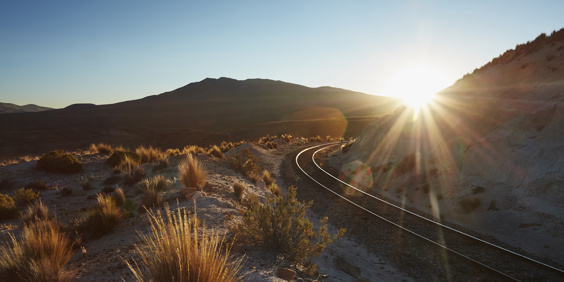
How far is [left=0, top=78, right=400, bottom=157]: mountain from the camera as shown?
4693cm

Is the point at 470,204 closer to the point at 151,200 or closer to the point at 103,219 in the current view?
the point at 151,200

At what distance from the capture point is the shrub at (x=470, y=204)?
11.2 m

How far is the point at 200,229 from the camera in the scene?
7004 mm

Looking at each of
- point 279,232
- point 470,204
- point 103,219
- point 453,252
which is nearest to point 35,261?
point 103,219

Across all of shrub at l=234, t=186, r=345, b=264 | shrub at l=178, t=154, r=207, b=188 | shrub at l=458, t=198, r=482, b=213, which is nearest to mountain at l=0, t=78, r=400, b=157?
shrub at l=178, t=154, r=207, b=188

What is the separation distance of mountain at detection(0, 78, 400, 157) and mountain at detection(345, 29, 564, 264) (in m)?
34.2

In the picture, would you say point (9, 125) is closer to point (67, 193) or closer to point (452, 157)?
point (67, 193)

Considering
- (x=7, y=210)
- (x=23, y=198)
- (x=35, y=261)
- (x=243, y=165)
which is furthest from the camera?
(x=243, y=165)

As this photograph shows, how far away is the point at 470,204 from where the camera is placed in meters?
11.3

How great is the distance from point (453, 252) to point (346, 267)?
2970 mm

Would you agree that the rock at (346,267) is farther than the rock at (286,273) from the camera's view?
Yes

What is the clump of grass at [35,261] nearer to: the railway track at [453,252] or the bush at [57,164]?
the railway track at [453,252]

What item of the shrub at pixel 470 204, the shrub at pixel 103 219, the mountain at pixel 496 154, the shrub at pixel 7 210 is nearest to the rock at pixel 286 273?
the shrub at pixel 103 219

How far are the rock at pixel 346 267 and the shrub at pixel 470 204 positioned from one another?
6689 mm
